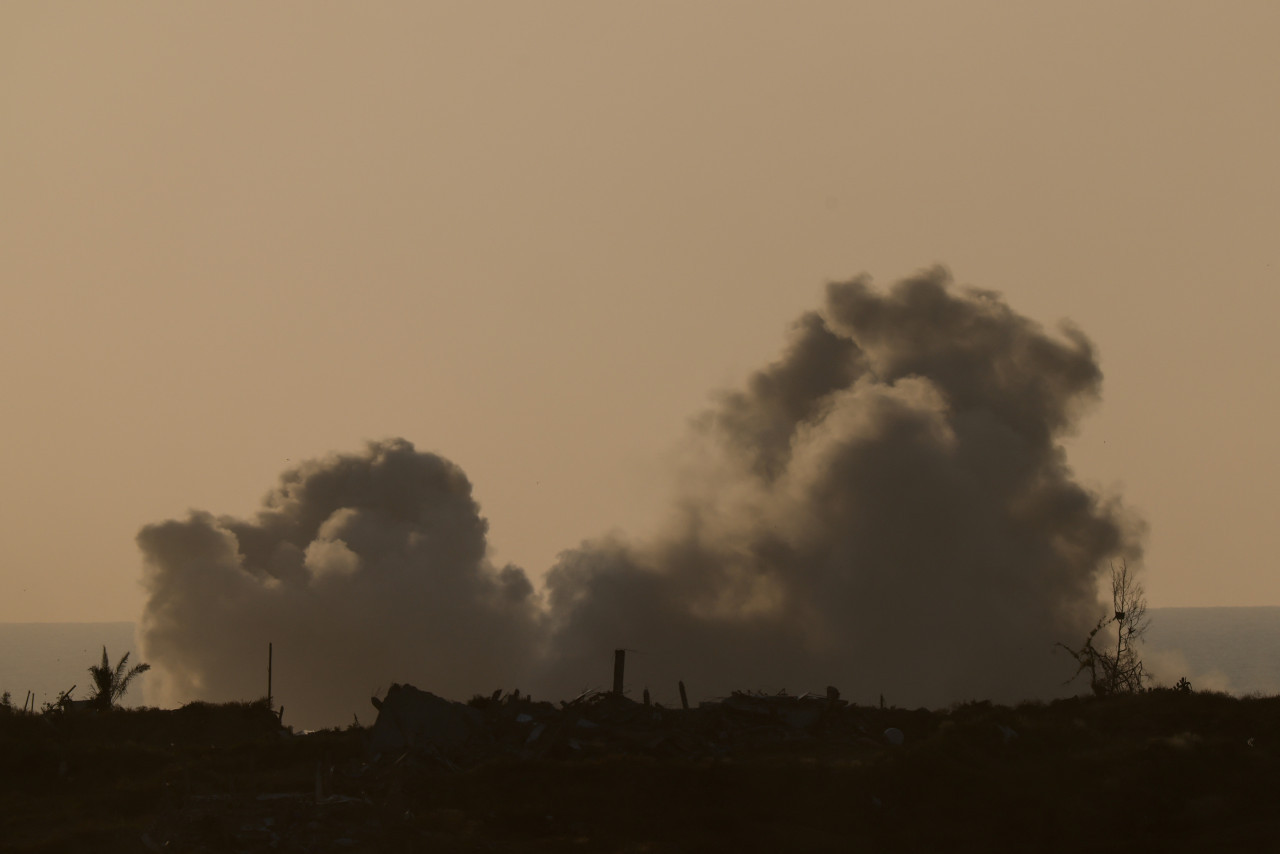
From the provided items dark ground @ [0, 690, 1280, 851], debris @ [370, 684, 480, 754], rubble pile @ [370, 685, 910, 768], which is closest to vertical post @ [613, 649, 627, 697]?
rubble pile @ [370, 685, 910, 768]

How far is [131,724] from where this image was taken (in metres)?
62.9

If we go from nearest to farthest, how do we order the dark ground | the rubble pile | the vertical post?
the dark ground → the rubble pile → the vertical post

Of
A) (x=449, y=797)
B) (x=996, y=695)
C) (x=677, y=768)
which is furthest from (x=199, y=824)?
(x=996, y=695)

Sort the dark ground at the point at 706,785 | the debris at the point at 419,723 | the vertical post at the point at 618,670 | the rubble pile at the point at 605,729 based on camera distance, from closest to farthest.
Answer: the dark ground at the point at 706,785 < the rubble pile at the point at 605,729 < the debris at the point at 419,723 < the vertical post at the point at 618,670

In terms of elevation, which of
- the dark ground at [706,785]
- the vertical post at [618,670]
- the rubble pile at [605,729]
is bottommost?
the dark ground at [706,785]

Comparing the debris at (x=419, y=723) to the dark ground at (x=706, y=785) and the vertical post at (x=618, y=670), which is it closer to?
the dark ground at (x=706, y=785)

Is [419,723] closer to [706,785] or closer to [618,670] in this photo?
[618,670]

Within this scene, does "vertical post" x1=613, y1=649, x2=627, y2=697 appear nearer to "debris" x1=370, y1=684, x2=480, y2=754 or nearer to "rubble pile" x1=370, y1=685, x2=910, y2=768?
"rubble pile" x1=370, y1=685, x2=910, y2=768

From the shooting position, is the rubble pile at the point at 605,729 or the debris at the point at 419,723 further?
the debris at the point at 419,723

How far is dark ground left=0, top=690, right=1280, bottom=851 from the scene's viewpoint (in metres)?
37.6

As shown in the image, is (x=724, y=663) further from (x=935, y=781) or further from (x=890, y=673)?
(x=935, y=781)

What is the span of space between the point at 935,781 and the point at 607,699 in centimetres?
1469

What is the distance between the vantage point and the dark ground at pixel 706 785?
123 ft

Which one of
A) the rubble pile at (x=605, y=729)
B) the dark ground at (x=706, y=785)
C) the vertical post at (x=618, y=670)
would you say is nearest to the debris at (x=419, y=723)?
the rubble pile at (x=605, y=729)
